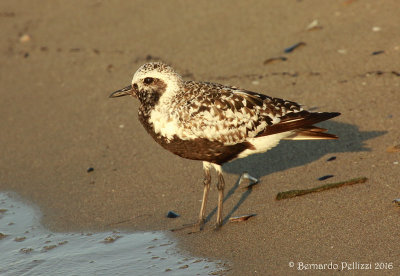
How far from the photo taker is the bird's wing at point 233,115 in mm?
6738

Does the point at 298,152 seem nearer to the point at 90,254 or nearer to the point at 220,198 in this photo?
the point at 220,198

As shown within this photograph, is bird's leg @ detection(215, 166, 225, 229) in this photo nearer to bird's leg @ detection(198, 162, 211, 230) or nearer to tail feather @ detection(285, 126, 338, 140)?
bird's leg @ detection(198, 162, 211, 230)

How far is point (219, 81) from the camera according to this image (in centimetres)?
1026

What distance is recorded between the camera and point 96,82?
1094 cm

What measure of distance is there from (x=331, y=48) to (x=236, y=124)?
429 centimetres

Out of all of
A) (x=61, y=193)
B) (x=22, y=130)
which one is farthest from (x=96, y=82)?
Result: (x=61, y=193)

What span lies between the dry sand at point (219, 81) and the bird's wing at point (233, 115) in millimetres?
906

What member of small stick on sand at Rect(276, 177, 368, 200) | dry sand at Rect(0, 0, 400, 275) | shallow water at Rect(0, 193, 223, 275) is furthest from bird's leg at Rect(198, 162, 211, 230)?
small stick on sand at Rect(276, 177, 368, 200)

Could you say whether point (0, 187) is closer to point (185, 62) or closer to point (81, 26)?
point (185, 62)

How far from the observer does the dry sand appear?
6.60m

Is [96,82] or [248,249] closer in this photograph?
[248,249]

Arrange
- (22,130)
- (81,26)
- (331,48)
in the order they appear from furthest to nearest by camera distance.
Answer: (81,26) → (331,48) → (22,130)

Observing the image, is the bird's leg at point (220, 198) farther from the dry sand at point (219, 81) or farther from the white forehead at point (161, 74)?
the white forehead at point (161, 74)

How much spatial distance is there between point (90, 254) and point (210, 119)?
200 cm
